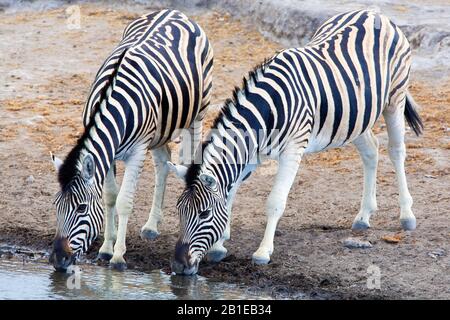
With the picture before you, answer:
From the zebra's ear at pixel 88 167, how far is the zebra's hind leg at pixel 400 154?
2951mm

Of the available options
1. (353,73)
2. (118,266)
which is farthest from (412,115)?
(118,266)

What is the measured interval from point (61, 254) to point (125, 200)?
0.85 meters

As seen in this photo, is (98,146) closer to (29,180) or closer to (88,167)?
(88,167)

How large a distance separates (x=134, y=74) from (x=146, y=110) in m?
0.34

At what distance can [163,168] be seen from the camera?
9711mm

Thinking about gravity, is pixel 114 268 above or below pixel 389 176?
below

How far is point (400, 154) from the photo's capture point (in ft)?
31.5

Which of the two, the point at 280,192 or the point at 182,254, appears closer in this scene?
the point at 182,254

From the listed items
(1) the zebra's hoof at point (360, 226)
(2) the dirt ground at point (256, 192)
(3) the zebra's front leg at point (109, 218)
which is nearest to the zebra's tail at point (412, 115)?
(2) the dirt ground at point (256, 192)

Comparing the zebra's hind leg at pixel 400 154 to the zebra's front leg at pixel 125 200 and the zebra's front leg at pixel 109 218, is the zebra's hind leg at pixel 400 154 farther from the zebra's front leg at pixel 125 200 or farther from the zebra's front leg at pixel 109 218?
the zebra's front leg at pixel 109 218

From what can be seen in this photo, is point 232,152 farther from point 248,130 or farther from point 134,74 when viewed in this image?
point 134,74

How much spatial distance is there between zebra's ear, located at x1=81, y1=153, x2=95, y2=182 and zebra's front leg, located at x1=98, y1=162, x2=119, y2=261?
2.73ft
